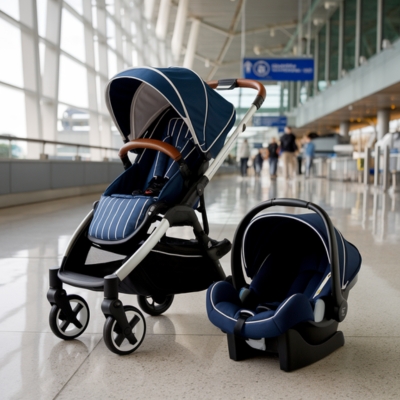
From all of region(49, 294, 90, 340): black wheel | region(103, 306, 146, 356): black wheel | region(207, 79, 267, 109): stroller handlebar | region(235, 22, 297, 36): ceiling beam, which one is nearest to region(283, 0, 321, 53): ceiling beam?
region(235, 22, 297, 36): ceiling beam

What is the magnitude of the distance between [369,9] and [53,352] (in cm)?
2055

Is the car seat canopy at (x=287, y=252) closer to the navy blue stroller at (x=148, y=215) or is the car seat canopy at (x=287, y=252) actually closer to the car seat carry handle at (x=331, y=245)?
the car seat carry handle at (x=331, y=245)

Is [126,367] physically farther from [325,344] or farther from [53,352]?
[325,344]

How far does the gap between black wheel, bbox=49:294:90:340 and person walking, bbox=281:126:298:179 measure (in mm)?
16778

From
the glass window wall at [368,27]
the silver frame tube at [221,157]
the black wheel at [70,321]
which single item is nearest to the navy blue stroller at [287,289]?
the silver frame tube at [221,157]

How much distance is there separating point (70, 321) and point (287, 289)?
1.05 meters

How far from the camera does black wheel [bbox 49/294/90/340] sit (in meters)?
2.46

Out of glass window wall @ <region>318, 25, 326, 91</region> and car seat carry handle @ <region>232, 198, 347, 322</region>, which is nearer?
car seat carry handle @ <region>232, 198, 347, 322</region>

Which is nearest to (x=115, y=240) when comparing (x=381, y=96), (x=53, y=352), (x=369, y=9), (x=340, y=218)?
(x=53, y=352)

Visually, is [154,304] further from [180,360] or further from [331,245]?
[331,245]

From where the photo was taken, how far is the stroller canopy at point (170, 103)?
8.54 feet

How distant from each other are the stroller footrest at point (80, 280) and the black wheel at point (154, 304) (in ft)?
1.44

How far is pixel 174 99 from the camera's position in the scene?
8.48 ft

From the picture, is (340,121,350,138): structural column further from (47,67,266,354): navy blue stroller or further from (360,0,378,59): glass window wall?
(47,67,266,354): navy blue stroller
